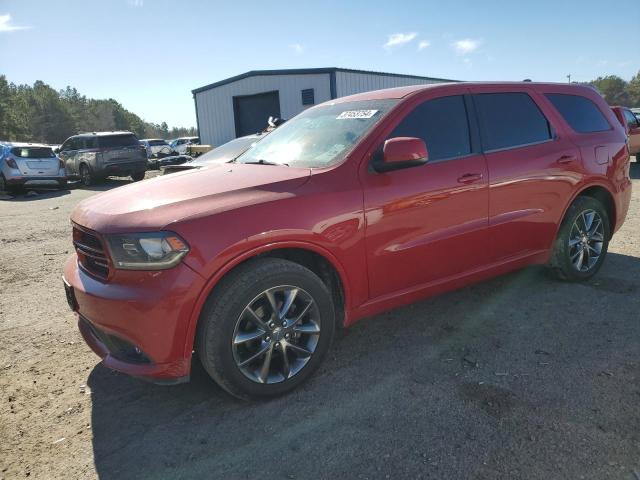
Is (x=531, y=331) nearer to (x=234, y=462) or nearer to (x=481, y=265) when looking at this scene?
(x=481, y=265)

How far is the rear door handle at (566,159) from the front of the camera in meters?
3.91

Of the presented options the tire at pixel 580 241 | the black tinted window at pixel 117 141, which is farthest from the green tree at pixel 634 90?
the tire at pixel 580 241

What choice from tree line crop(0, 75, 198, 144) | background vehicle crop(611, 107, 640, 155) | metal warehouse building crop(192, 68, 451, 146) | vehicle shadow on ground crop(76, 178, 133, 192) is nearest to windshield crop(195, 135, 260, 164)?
vehicle shadow on ground crop(76, 178, 133, 192)

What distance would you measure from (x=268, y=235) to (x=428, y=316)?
73.3 inches

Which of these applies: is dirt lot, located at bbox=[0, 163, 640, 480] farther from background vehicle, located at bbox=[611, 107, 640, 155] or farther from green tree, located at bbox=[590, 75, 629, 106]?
green tree, located at bbox=[590, 75, 629, 106]

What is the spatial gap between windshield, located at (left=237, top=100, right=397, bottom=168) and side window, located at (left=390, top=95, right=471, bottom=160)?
195 millimetres

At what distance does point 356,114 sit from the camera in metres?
3.41

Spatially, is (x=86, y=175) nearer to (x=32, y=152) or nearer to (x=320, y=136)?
(x=32, y=152)

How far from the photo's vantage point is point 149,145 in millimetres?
30609

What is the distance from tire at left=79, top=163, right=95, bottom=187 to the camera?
1564cm

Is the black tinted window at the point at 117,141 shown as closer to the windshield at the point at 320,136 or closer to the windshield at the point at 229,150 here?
the windshield at the point at 229,150

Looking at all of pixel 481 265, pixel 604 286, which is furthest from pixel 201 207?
pixel 604 286

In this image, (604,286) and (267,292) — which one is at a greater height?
(267,292)

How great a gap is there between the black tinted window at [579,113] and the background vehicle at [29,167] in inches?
567
